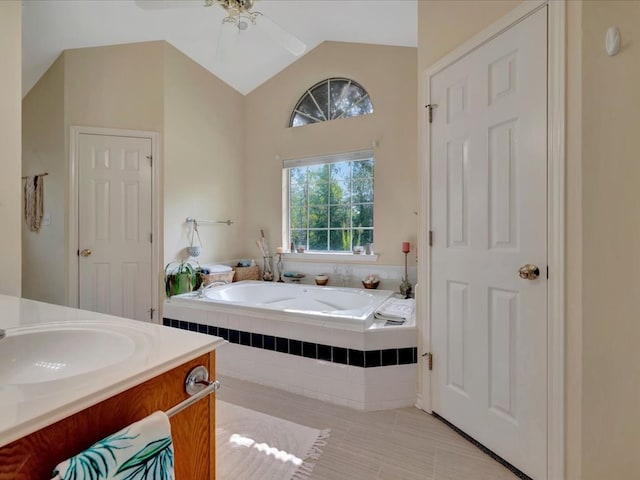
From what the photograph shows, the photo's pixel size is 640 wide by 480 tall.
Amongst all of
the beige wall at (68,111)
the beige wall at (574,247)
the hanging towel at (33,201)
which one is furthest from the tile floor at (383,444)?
the hanging towel at (33,201)

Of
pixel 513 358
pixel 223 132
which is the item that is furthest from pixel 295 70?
pixel 513 358

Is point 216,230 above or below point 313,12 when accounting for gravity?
below

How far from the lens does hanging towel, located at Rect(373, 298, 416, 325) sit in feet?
7.18

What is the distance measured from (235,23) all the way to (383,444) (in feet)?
9.04

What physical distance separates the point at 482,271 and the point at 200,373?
142 cm

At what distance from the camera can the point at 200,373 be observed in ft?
2.86

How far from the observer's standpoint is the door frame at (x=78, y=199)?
2.92m

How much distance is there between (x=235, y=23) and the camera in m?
2.23

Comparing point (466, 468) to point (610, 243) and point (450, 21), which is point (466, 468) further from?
point (450, 21)

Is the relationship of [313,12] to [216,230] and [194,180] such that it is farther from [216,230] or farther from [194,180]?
[216,230]

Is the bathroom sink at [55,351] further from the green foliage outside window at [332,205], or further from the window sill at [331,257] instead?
the green foliage outside window at [332,205]

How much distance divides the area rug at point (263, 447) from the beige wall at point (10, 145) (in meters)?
1.38

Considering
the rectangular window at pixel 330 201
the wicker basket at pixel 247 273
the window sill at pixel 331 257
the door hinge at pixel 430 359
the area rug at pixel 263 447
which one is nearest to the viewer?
the area rug at pixel 263 447

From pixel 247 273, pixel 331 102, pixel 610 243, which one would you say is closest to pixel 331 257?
pixel 247 273
